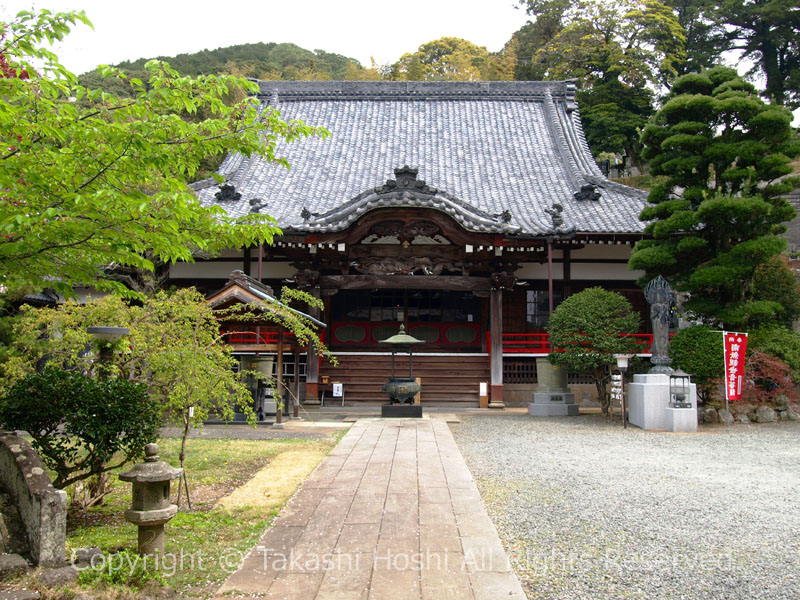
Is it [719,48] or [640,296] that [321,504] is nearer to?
[640,296]

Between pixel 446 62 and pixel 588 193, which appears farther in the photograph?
pixel 446 62

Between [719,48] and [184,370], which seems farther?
[719,48]

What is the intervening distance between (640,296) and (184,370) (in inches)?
581

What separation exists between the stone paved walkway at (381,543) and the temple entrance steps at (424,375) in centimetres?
862

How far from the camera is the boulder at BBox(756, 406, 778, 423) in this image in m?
12.0

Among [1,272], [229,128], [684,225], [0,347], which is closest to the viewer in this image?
[1,272]

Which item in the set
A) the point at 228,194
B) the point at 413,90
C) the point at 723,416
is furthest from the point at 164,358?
the point at 413,90

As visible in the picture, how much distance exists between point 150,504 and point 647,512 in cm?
420

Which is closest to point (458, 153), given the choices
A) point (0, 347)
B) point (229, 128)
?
point (0, 347)

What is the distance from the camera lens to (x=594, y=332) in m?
12.9

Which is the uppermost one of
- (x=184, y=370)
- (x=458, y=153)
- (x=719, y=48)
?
(x=719, y=48)

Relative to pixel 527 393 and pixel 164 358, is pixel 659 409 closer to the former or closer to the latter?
pixel 527 393

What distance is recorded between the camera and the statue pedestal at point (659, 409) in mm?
11164

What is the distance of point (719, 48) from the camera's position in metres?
29.5
